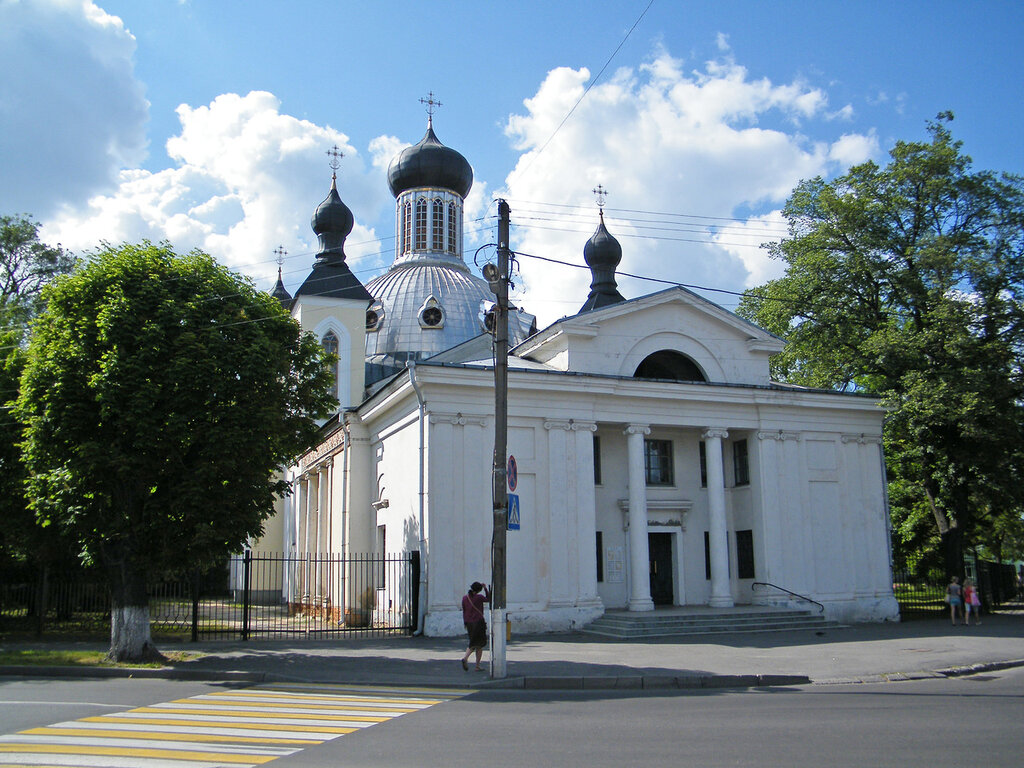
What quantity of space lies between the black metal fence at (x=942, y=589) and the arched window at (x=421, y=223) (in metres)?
28.3

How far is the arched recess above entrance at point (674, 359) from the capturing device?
84.6 feet

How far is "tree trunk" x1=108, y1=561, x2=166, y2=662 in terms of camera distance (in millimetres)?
16281

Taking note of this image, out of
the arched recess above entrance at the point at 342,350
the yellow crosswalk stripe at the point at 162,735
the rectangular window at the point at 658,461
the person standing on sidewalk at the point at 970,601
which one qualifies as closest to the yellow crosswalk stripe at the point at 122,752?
the yellow crosswalk stripe at the point at 162,735

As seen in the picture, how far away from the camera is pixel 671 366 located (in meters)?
27.0

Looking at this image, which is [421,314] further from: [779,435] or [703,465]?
[779,435]

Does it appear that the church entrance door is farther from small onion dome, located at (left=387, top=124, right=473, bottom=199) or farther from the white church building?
small onion dome, located at (left=387, top=124, right=473, bottom=199)

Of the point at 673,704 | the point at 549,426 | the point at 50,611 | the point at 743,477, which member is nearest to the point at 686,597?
the point at 743,477

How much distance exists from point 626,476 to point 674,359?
414cm

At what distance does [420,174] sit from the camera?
150 feet

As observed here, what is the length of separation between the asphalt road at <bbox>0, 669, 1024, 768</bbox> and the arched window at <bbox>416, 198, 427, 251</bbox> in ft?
113

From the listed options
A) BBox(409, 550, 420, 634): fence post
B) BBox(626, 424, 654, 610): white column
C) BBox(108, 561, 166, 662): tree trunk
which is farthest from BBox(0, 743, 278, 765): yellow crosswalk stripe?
BBox(626, 424, 654, 610): white column

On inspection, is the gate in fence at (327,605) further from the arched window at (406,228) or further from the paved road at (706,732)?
the arched window at (406,228)

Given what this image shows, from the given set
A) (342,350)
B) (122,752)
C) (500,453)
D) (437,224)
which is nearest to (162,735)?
(122,752)

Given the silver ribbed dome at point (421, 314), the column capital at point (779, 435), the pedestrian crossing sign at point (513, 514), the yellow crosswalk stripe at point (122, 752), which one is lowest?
the yellow crosswalk stripe at point (122, 752)
